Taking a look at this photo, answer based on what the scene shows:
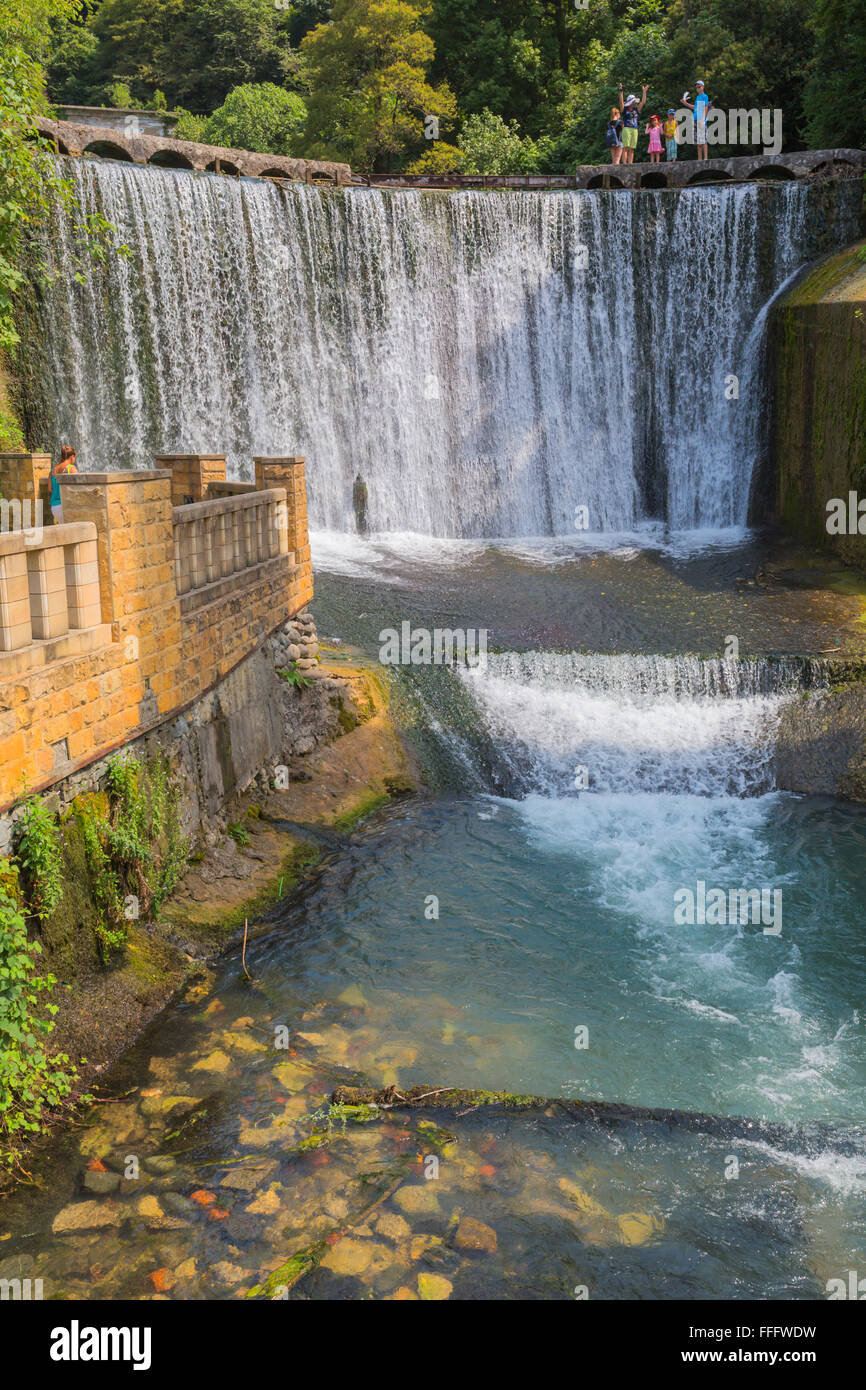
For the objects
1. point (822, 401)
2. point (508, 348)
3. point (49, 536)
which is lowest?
point (49, 536)

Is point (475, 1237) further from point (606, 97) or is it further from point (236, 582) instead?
point (606, 97)

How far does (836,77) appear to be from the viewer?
27.0 m

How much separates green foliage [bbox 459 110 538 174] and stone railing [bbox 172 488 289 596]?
2636cm

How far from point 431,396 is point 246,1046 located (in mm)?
17284

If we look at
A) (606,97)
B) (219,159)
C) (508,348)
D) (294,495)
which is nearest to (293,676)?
(294,495)

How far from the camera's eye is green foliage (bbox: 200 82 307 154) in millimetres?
41312

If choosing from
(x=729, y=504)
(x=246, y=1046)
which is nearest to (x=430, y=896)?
(x=246, y=1046)

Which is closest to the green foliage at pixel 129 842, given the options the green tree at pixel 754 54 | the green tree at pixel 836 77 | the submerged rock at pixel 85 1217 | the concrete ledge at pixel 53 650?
the concrete ledge at pixel 53 650

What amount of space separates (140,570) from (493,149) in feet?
101

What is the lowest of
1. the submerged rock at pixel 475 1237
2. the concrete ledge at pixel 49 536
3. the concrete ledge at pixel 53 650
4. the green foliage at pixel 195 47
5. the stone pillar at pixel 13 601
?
the submerged rock at pixel 475 1237

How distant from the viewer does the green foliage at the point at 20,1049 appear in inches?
265

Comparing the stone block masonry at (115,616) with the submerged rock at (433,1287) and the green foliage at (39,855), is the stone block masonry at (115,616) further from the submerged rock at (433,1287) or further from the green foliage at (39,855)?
the submerged rock at (433,1287)

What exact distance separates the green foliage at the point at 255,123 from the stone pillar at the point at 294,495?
32.1 metres
